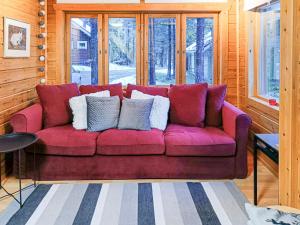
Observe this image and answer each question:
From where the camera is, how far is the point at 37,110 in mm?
3973

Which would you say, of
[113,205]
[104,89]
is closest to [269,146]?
[113,205]

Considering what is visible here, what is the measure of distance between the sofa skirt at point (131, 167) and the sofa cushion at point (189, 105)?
2.18 ft

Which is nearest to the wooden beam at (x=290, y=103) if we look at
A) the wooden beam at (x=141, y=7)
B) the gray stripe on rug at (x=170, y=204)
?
the gray stripe on rug at (x=170, y=204)

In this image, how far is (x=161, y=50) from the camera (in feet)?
16.9

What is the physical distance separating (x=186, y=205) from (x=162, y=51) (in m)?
2.70

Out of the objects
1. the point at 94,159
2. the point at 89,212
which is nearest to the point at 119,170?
the point at 94,159

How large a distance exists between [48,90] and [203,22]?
239cm

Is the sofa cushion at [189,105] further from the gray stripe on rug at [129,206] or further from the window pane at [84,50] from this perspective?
the window pane at [84,50]

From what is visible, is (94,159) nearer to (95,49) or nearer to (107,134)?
(107,134)

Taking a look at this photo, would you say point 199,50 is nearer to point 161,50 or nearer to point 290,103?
point 161,50

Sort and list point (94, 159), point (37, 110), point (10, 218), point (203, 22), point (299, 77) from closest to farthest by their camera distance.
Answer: point (299, 77)
point (10, 218)
point (94, 159)
point (37, 110)
point (203, 22)

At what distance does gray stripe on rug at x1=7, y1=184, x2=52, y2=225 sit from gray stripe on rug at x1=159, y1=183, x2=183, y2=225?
108 cm

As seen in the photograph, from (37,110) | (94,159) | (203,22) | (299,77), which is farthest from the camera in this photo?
(203,22)

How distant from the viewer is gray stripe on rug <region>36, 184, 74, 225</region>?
2.76 m
